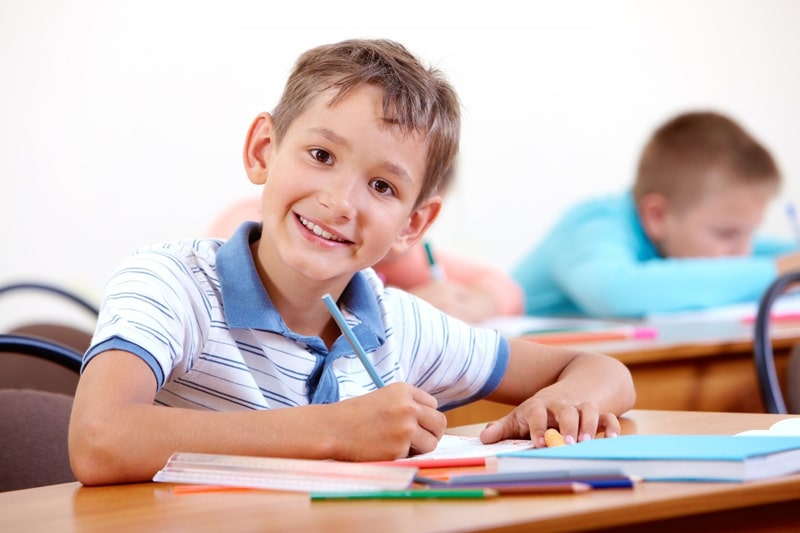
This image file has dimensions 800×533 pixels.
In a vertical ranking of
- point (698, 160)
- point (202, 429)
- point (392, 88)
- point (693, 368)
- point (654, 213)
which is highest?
point (698, 160)

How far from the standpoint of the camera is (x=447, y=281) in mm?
2627

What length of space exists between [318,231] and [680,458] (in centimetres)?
51

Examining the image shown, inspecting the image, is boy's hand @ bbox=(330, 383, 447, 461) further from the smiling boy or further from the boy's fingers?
the boy's fingers

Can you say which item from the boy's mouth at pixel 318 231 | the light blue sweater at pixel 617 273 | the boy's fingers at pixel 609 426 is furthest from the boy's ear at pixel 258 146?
the light blue sweater at pixel 617 273

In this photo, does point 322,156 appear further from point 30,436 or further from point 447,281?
point 447,281

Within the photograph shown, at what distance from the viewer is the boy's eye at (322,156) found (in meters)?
1.13

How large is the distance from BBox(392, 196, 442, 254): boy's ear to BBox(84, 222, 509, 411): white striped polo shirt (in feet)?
0.20

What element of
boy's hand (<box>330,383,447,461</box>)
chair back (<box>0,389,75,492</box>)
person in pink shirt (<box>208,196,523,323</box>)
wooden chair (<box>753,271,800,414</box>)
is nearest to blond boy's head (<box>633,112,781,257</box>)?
person in pink shirt (<box>208,196,523,323</box>)

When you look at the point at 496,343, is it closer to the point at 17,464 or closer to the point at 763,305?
the point at 17,464

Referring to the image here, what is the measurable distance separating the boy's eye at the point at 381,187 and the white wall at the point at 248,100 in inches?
59.3

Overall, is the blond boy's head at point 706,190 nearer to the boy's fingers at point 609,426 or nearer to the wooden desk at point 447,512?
the boy's fingers at point 609,426

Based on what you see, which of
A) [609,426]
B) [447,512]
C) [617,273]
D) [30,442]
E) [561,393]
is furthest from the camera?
[617,273]

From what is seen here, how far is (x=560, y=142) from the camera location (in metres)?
3.60

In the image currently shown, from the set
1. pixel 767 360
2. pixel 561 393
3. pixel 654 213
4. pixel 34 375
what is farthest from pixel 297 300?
pixel 654 213
